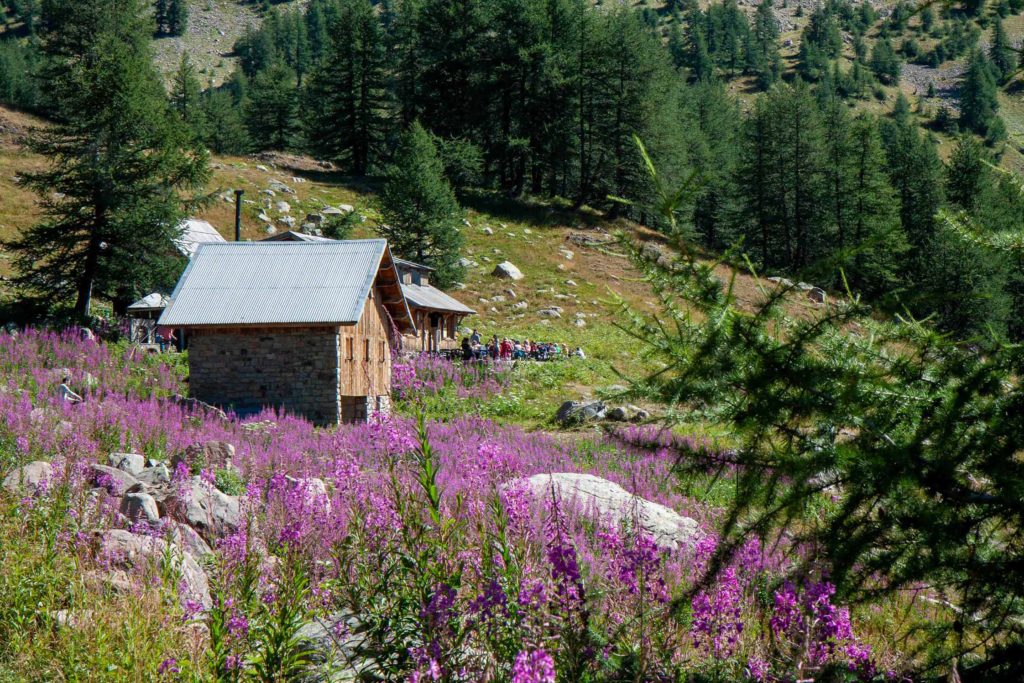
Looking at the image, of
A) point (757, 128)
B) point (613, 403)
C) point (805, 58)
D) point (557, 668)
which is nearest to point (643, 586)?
point (557, 668)

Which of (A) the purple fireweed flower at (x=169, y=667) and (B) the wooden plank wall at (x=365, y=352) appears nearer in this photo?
(A) the purple fireweed flower at (x=169, y=667)

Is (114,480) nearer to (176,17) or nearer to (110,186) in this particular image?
(110,186)

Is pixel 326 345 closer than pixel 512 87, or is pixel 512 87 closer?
pixel 326 345

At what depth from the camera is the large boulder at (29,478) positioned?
22.4 ft

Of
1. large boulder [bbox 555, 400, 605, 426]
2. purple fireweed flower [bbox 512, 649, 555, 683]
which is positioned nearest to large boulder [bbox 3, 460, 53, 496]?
purple fireweed flower [bbox 512, 649, 555, 683]

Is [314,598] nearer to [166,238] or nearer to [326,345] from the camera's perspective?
[326,345]

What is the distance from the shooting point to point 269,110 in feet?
262

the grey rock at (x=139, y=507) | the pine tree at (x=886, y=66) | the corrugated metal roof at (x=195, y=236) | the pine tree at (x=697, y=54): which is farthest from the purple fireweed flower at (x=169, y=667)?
the pine tree at (x=886, y=66)

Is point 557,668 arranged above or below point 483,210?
above

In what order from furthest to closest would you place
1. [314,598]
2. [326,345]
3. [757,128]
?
1. [757,128]
2. [326,345]
3. [314,598]

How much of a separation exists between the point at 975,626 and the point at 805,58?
18397cm

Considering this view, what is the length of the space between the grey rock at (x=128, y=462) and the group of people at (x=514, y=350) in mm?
19194

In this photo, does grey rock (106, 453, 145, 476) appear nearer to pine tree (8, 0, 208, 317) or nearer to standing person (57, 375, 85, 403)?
standing person (57, 375, 85, 403)

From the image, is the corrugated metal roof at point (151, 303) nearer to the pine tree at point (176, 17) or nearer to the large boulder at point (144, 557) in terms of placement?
the large boulder at point (144, 557)
